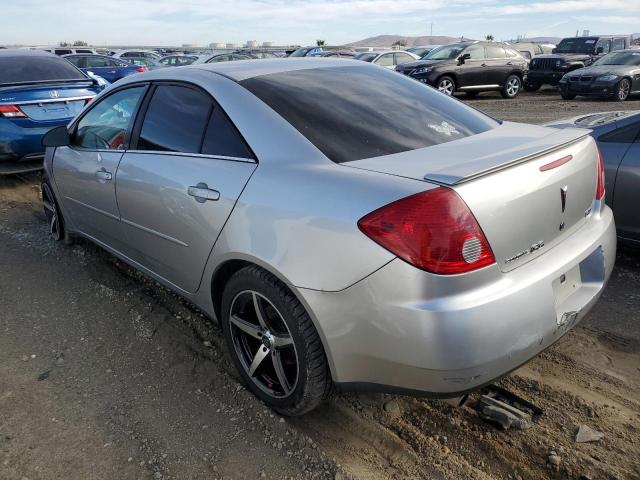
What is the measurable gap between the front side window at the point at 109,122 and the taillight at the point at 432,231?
6.95ft

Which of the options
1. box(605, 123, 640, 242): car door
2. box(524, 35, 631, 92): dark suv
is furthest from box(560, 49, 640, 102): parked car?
box(605, 123, 640, 242): car door

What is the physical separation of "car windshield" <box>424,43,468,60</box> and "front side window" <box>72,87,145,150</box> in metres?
13.9

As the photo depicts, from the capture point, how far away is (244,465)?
7.17ft

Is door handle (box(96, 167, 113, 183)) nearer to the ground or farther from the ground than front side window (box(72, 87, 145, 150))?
nearer to the ground

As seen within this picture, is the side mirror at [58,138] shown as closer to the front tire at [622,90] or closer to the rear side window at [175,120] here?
the rear side window at [175,120]

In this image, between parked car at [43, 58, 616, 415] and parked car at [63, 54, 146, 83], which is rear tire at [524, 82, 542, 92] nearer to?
parked car at [63, 54, 146, 83]

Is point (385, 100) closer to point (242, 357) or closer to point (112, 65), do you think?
point (242, 357)

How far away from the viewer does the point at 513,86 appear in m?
16.8

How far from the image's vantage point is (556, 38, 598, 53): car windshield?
A: 20.7 m

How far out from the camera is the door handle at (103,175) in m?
3.31

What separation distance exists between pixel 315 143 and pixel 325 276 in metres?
0.65

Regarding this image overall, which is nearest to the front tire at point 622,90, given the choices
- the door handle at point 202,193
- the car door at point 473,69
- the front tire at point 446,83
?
the car door at point 473,69

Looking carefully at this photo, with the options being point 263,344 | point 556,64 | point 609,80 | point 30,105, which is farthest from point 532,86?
point 263,344

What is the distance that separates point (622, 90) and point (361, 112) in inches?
572
